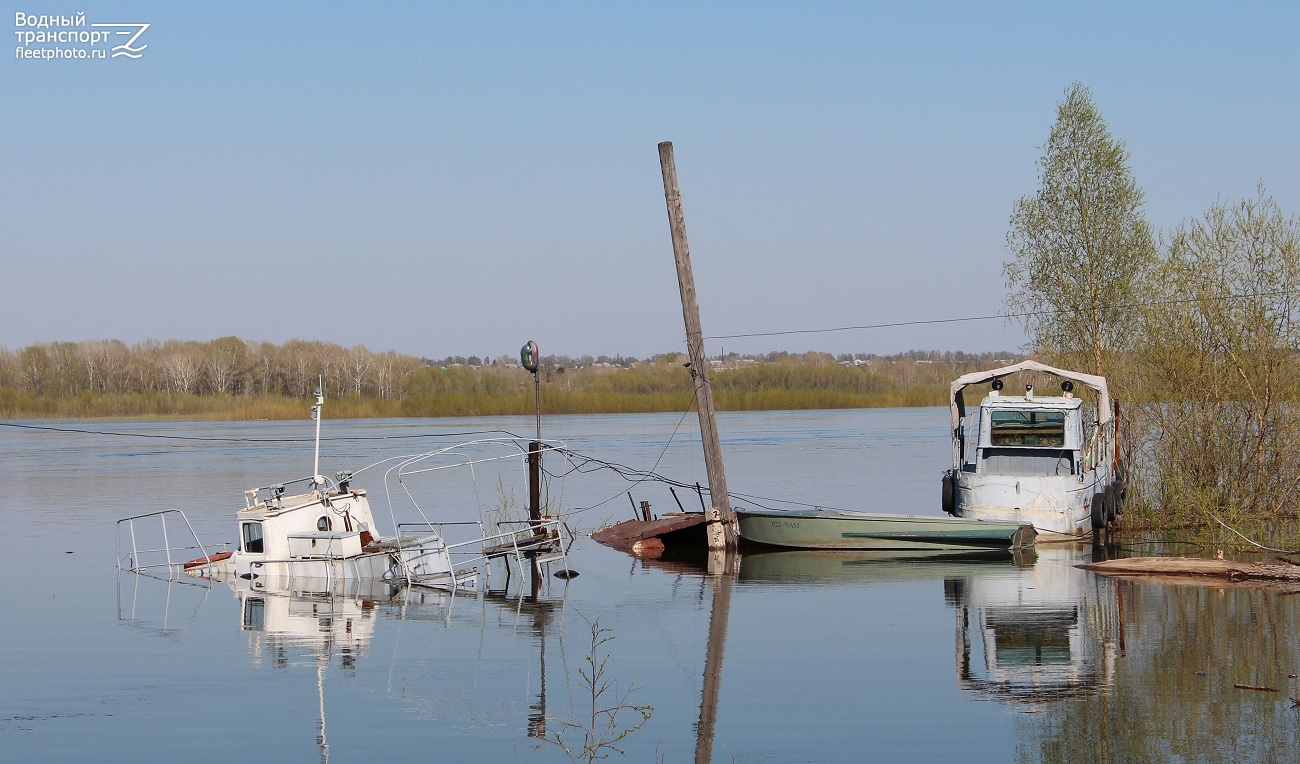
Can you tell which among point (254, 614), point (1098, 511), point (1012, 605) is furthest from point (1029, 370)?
point (254, 614)

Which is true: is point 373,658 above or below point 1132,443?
below

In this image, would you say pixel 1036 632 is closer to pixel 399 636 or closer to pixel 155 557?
pixel 399 636

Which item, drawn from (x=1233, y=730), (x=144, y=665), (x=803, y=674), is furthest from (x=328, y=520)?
(x=1233, y=730)

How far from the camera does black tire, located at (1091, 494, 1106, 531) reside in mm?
26016

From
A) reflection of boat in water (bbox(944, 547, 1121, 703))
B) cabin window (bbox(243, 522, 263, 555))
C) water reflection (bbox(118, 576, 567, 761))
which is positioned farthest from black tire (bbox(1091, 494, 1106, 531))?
cabin window (bbox(243, 522, 263, 555))

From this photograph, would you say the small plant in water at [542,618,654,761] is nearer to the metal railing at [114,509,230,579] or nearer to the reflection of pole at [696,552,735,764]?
the reflection of pole at [696,552,735,764]

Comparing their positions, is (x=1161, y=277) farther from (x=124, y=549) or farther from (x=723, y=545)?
(x=124, y=549)

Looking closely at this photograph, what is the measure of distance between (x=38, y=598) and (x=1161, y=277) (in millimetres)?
21891

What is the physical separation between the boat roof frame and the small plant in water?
14304 mm

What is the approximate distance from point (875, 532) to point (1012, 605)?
21.0ft

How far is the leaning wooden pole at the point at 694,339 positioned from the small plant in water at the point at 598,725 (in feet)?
35.9

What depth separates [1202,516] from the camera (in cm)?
2677

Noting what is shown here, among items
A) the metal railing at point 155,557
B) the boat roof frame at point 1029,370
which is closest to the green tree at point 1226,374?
the boat roof frame at point 1029,370

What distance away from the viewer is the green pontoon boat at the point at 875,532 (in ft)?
80.7
